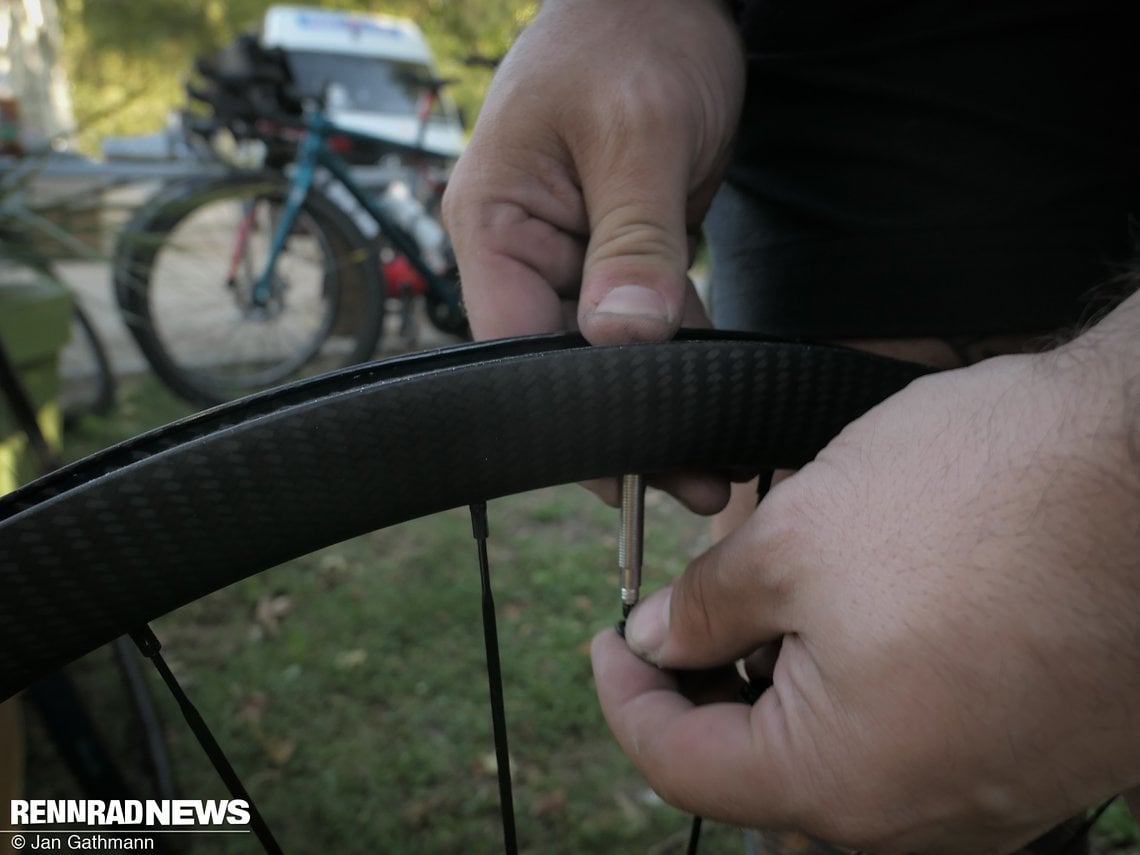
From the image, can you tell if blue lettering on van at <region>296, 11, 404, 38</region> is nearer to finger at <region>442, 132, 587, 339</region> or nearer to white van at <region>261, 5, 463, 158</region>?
white van at <region>261, 5, 463, 158</region>

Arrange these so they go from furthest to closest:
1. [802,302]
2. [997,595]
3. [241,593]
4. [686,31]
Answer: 1. [241,593]
2. [802,302]
3. [686,31]
4. [997,595]

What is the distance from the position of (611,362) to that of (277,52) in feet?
16.0

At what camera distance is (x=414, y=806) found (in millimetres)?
2006

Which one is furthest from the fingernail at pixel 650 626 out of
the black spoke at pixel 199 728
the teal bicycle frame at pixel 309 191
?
the teal bicycle frame at pixel 309 191

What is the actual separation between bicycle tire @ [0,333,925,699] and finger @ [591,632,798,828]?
18 cm

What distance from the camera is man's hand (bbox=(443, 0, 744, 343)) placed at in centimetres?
74

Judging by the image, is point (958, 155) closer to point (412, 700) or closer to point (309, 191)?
point (412, 700)

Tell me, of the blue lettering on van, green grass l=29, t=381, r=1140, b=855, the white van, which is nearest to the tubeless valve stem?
green grass l=29, t=381, r=1140, b=855

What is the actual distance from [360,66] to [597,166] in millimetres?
9315

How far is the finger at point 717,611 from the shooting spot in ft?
1.91

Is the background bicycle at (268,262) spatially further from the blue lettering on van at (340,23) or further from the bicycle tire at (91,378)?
the blue lettering on van at (340,23)

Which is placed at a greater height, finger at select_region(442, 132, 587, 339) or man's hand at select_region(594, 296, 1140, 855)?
finger at select_region(442, 132, 587, 339)

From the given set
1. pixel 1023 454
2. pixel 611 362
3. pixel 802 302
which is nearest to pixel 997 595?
pixel 1023 454

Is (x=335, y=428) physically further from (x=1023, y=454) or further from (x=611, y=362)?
(x=1023, y=454)
